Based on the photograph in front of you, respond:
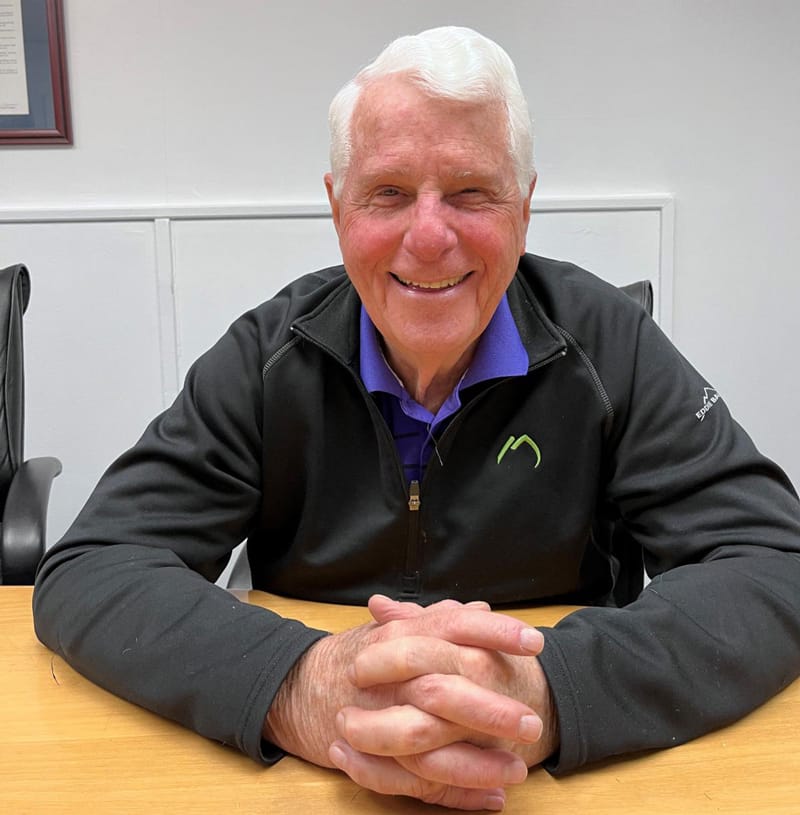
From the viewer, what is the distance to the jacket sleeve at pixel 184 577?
779mm

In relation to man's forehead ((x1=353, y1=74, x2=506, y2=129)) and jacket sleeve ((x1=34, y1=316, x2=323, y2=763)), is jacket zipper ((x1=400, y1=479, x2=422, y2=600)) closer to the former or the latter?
jacket sleeve ((x1=34, y1=316, x2=323, y2=763))

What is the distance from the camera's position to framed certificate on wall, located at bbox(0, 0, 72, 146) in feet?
6.83

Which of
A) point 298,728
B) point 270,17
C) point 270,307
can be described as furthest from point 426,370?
point 270,17

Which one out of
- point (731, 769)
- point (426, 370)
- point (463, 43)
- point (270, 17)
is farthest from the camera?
point (270, 17)

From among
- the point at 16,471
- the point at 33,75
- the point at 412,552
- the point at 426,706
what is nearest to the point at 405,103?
the point at 412,552

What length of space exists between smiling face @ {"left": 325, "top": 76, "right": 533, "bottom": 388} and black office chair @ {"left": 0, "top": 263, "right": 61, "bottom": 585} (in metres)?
0.64

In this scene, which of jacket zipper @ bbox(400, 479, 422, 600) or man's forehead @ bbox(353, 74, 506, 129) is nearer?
man's forehead @ bbox(353, 74, 506, 129)

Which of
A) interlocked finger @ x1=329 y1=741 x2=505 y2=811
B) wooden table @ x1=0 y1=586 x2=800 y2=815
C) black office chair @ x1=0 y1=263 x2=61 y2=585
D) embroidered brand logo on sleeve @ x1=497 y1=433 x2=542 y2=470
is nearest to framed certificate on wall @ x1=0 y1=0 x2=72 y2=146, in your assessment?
black office chair @ x1=0 y1=263 x2=61 y2=585

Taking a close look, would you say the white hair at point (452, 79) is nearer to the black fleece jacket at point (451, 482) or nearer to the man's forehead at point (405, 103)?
the man's forehead at point (405, 103)

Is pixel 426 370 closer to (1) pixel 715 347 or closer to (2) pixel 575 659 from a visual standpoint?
(2) pixel 575 659

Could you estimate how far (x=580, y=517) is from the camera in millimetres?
1151

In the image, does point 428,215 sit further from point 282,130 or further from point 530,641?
point 282,130

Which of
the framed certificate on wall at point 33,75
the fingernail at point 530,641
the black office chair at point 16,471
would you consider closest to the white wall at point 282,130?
the framed certificate on wall at point 33,75

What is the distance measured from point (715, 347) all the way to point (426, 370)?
144 cm
